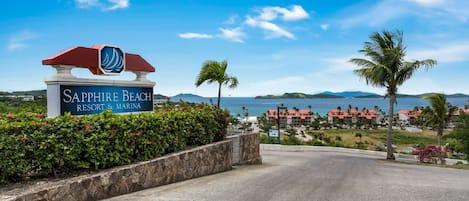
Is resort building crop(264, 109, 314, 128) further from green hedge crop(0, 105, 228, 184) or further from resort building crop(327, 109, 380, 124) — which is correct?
green hedge crop(0, 105, 228, 184)

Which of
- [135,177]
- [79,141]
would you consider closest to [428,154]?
[135,177]

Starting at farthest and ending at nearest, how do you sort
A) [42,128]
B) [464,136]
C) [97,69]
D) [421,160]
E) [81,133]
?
[464,136]
[421,160]
[97,69]
[81,133]
[42,128]

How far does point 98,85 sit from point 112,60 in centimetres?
63

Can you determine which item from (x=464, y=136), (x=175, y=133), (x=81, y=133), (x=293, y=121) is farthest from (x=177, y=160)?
(x=293, y=121)

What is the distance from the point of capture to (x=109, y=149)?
537 centimetres

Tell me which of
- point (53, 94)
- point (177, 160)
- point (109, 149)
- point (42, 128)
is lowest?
point (177, 160)

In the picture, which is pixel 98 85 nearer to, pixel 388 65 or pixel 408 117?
pixel 388 65

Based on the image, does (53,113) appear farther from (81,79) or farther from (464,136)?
(464,136)

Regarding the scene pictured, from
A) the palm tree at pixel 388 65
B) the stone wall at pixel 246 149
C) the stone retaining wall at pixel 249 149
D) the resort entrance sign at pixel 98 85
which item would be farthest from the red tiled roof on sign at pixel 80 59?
the palm tree at pixel 388 65

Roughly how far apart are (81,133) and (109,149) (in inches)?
22.4

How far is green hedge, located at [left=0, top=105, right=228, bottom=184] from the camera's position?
4316 millimetres

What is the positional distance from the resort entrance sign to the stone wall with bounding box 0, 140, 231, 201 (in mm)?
1383

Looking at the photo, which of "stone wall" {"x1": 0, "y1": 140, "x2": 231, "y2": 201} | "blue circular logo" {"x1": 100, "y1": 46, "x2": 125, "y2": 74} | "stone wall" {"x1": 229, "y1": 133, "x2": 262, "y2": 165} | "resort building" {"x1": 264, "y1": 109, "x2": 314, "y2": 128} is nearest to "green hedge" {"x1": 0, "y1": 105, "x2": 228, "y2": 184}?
"stone wall" {"x1": 0, "y1": 140, "x2": 231, "y2": 201}

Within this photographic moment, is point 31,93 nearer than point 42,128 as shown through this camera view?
No
